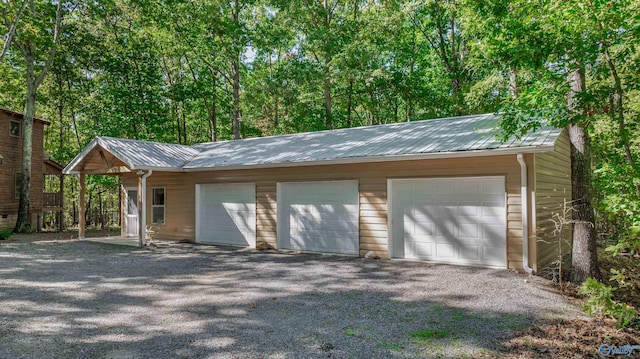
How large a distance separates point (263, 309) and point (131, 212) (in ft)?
33.6

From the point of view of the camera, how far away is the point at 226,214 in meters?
11.3

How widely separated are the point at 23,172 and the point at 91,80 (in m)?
6.42

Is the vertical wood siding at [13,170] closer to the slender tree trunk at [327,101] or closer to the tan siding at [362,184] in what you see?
the tan siding at [362,184]

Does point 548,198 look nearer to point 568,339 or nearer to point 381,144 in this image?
point 381,144

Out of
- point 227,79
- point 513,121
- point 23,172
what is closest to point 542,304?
point 513,121

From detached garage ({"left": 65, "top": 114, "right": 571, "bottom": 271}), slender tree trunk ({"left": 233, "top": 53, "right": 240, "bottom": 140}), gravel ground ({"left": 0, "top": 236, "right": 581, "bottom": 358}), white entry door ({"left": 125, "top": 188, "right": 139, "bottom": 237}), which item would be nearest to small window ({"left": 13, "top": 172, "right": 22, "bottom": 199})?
detached garage ({"left": 65, "top": 114, "right": 571, "bottom": 271})

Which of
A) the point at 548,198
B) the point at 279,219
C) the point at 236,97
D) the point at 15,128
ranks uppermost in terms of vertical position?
the point at 236,97

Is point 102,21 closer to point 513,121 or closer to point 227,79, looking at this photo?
point 227,79

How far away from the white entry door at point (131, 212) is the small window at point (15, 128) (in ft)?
28.1

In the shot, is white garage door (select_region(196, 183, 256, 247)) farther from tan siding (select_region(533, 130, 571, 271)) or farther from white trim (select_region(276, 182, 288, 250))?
tan siding (select_region(533, 130, 571, 271))

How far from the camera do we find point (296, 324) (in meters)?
4.44

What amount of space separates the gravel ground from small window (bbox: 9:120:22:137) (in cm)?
1209

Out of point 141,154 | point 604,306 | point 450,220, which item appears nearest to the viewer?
point 604,306

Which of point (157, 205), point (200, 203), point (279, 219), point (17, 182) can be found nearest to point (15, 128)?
point (17, 182)
